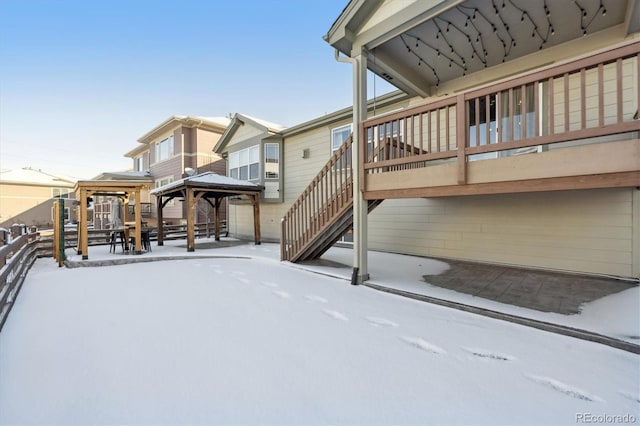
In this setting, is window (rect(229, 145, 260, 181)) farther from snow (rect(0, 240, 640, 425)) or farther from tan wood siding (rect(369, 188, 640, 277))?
snow (rect(0, 240, 640, 425))

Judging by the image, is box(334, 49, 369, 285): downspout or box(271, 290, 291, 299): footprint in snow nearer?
box(271, 290, 291, 299): footprint in snow

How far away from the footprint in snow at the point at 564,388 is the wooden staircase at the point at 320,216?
335 cm

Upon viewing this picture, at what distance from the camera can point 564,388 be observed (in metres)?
2.01

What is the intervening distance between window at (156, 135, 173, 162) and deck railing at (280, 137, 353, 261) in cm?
1325

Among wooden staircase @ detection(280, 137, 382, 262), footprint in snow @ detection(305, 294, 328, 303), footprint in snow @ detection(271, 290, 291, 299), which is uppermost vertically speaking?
wooden staircase @ detection(280, 137, 382, 262)

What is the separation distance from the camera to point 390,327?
9.98 feet

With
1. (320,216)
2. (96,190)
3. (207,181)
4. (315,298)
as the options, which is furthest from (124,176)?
(315,298)

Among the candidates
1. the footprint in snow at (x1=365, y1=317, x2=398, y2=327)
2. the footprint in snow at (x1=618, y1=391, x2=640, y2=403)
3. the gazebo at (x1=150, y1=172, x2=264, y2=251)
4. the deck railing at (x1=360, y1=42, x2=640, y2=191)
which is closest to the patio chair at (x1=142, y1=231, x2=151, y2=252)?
the gazebo at (x1=150, y1=172, x2=264, y2=251)

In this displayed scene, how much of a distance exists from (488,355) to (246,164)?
34.8 ft

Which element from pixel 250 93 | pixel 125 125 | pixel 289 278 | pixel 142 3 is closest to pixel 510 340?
pixel 289 278

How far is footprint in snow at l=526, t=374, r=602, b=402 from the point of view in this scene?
75.1 inches

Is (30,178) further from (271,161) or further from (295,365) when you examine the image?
(295,365)

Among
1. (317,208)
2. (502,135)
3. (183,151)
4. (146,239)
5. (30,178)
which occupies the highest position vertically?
(183,151)

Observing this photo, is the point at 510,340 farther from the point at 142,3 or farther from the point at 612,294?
the point at 142,3
